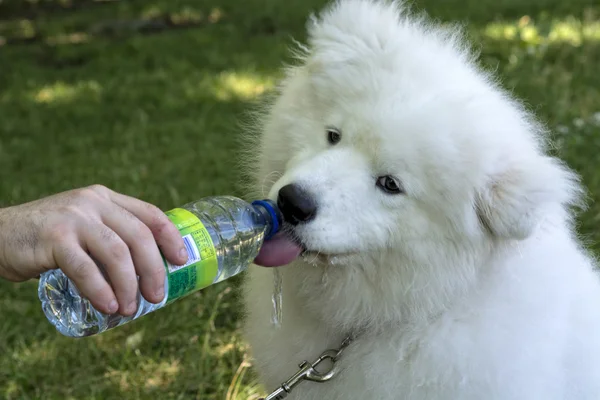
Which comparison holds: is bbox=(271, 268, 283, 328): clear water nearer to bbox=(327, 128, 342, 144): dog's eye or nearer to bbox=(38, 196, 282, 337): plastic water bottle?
bbox=(38, 196, 282, 337): plastic water bottle

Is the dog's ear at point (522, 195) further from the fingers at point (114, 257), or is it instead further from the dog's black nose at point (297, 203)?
the fingers at point (114, 257)

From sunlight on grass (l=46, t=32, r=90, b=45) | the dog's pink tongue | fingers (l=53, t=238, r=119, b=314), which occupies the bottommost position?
sunlight on grass (l=46, t=32, r=90, b=45)

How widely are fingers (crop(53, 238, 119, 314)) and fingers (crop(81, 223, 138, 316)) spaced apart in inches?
0.7

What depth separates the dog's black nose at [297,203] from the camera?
218cm

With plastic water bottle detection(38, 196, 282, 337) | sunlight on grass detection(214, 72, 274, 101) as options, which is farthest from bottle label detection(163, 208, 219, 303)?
sunlight on grass detection(214, 72, 274, 101)

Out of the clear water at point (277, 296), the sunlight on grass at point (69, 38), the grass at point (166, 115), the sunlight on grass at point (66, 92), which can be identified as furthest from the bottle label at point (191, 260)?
the sunlight on grass at point (69, 38)

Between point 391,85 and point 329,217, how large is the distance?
0.53 metres

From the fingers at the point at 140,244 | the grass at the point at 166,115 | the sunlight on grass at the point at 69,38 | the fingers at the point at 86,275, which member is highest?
the fingers at the point at 140,244

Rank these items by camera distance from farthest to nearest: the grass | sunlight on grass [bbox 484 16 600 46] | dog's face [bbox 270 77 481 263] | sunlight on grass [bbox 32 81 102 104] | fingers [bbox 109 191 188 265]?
1. sunlight on grass [bbox 32 81 102 104]
2. sunlight on grass [bbox 484 16 600 46]
3. the grass
4. dog's face [bbox 270 77 481 263]
5. fingers [bbox 109 191 188 265]

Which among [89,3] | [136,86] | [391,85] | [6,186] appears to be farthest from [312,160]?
[89,3]

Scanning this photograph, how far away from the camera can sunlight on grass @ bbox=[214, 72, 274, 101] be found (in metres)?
7.87

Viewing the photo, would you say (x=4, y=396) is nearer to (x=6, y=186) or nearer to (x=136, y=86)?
(x=6, y=186)

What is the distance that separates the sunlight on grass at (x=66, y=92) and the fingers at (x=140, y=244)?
7263 millimetres

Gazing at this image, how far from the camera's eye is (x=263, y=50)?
30.5 feet
